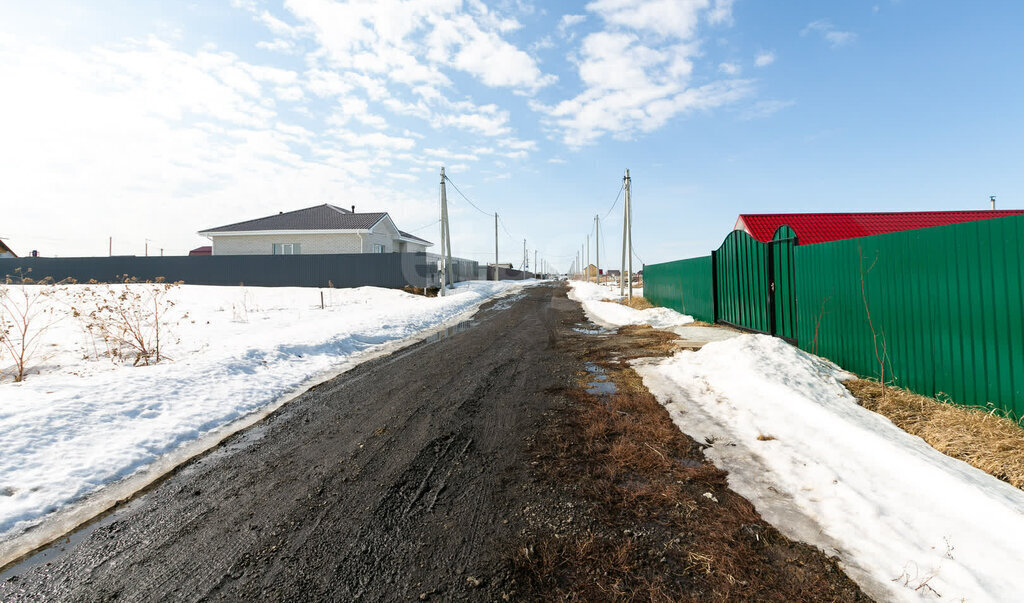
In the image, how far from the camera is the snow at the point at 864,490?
2266 mm

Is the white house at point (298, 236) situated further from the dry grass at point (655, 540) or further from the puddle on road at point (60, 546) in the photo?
the dry grass at point (655, 540)

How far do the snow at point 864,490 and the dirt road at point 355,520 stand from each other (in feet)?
0.90

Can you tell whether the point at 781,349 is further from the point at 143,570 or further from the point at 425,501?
the point at 143,570

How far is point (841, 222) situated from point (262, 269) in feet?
103

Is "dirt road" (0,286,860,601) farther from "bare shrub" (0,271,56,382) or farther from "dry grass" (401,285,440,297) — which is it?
"dry grass" (401,285,440,297)

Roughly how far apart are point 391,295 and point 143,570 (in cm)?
2056

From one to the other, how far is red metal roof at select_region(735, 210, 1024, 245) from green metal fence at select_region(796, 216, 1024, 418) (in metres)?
14.3

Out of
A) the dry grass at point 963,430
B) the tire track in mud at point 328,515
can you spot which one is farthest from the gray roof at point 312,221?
the dry grass at point 963,430

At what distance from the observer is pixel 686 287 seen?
1499 centimetres

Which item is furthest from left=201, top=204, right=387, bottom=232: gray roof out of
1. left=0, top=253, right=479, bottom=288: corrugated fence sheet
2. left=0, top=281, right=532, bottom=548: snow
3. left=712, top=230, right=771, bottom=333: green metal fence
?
left=712, top=230, right=771, bottom=333: green metal fence

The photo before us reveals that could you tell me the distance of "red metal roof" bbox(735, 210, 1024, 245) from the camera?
19062 mm

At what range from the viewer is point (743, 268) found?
1025 centimetres

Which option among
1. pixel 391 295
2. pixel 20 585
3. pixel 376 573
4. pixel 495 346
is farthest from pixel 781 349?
pixel 391 295

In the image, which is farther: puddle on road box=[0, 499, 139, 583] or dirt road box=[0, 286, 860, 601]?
puddle on road box=[0, 499, 139, 583]
